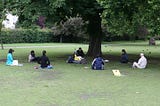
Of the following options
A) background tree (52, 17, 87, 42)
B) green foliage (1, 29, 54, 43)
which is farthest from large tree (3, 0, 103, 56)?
background tree (52, 17, 87, 42)

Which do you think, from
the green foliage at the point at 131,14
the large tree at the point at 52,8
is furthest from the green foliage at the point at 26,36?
the green foliage at the point at 131,14

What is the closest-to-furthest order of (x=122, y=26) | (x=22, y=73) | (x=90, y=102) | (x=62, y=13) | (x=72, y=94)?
1. (x=90, y=102)
2. (x=72, y=94)
3. (x=22, y=73)
4. (x=122, y=26)
5. (x=62, y=13)

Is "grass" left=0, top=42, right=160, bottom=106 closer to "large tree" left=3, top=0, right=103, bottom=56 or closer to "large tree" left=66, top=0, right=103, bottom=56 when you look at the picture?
"large tree" left=3, top=0, right=103, bottom=56

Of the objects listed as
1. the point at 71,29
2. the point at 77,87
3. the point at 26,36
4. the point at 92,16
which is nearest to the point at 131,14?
the point at 92,16

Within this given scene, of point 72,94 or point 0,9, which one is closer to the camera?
point 72,94

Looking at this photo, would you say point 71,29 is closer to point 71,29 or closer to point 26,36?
point 71,29

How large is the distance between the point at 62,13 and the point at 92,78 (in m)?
11.6

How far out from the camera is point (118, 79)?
63.5 feet

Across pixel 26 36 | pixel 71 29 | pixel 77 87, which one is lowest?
pixel 77 87

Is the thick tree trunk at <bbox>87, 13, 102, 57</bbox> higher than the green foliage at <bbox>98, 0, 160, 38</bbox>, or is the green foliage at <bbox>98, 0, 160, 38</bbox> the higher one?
the green foliage at <bbox>98, 0, 160, 38</bbox>

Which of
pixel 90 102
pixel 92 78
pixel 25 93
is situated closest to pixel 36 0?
pixel 92 78

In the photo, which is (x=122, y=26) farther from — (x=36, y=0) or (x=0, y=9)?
(x=0, y=9)

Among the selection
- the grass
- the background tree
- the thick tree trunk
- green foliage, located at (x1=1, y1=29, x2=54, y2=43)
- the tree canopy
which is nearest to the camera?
the grass

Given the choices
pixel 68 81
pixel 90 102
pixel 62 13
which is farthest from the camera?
pixel 62 13
